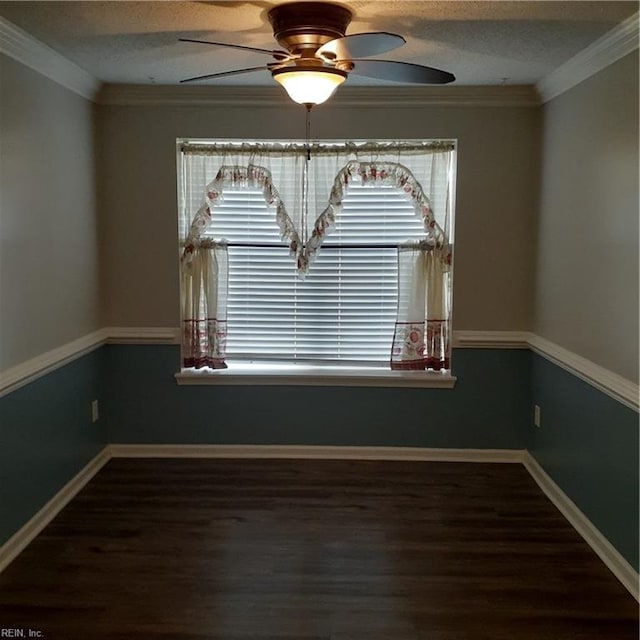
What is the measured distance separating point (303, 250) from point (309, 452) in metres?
1.31

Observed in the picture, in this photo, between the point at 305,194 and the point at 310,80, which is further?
the point at 305,194

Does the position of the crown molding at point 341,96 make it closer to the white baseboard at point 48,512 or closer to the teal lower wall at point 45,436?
the teal lower wall at point 45,436

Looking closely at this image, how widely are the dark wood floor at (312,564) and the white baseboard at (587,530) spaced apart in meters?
0.04

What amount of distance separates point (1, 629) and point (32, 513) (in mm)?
791

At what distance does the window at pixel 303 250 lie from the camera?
4184 mm

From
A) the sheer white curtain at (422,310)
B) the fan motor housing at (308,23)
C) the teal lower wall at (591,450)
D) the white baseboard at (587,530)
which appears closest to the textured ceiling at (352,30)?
the fan motor housing at (308,23)

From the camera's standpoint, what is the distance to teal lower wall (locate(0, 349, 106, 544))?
2990 millimetres

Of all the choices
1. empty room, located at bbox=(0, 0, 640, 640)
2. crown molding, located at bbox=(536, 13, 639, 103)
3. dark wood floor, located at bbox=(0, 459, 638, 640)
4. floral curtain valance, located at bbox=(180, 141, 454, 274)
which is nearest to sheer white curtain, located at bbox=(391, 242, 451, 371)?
empty room, located at bbox=(0, 0, 640, 640)

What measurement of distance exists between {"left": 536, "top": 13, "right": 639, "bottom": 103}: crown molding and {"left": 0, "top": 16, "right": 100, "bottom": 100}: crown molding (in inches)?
100

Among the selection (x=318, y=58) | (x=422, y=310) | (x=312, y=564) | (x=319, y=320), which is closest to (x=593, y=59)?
(x=318, y=58)

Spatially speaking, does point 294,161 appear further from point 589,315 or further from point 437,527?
point 437,527

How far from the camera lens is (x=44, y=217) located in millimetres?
3303

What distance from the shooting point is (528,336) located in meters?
4.14

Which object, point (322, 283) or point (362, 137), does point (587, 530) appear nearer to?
point (322, 283)
